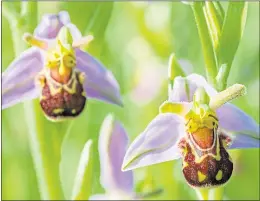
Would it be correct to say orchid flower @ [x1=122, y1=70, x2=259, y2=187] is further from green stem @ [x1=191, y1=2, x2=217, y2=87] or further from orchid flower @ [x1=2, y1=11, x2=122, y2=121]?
orchid flower @ [x1=2, y1=11, x2=122, y2=121]

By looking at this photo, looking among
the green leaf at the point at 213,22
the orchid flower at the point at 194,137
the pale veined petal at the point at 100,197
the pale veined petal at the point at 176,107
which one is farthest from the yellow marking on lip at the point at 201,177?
the pale veined petal at the point at 100,197

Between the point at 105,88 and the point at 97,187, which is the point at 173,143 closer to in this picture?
the point at 105,88

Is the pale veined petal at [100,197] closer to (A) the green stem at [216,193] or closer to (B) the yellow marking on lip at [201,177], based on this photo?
(A) the green stem at [216,193]

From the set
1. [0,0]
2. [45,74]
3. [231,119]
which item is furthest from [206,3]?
[0,0]

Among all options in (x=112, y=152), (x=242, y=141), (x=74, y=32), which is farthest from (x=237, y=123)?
(x=74, y=32)

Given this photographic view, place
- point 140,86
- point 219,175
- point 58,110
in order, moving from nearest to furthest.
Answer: point 219,175 < point 58,110 < point 140,86

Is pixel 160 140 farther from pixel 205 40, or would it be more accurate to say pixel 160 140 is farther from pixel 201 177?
pixel 205 40
